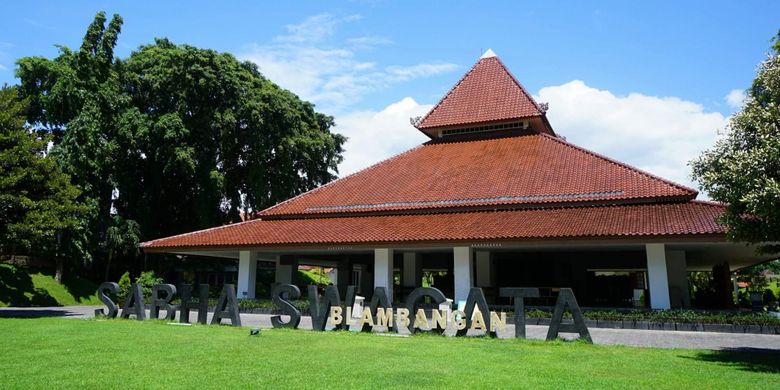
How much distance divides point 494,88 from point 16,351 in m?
20.6

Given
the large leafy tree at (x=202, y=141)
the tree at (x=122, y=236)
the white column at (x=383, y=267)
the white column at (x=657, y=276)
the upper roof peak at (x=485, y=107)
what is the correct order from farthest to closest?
the large leafy tree at (x=202, y=141), the tree at (x=122, y=236), the upper roof peak at (x=485, y=107), the white column at (x=383, y=267), the white column at (x=657, y=276)

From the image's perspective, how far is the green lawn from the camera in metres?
6.31

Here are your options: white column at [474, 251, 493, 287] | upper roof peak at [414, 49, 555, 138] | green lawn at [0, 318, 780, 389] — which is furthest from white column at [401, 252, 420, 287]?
green lawn at [0, 318, 780, 389]

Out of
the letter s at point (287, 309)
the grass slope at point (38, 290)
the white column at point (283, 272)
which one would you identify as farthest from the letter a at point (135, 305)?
the grass slope at point (38, 290)

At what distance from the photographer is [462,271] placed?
17.2 meters

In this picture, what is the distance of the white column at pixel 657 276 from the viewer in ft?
49.9

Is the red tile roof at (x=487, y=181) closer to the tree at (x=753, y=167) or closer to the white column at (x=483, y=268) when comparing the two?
the white column at (x=483, y=268)

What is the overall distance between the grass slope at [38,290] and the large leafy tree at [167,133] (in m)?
2.23

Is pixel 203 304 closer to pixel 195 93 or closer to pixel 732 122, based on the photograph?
pixel 732 122

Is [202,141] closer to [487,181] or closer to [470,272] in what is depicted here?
[487,181]

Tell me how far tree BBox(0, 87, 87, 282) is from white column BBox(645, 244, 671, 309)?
55.1ft

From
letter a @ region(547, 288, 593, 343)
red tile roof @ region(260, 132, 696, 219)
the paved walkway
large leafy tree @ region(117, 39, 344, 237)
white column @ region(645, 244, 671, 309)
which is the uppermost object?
large leafy tree @ region(117, 39, 344, 237)

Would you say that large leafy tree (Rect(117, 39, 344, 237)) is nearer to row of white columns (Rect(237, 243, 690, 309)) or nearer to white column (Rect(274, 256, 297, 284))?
white column (Rect(274, 256, 297, 284))

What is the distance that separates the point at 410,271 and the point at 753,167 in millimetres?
14939
